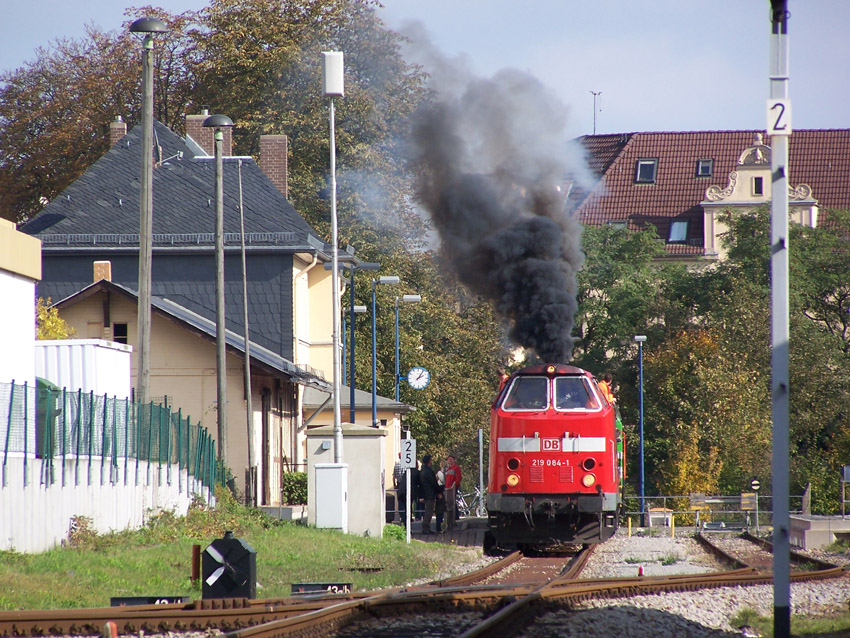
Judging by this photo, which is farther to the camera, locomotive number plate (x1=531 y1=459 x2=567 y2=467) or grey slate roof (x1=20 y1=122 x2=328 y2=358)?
grey slate roof (x1=20 y1=122 x2=328 y2=358)

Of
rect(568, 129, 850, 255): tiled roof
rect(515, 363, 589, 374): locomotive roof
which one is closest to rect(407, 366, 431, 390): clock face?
rect(515, 363, 589, 374): locomotive roof

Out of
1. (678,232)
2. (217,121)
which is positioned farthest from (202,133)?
(678,232)

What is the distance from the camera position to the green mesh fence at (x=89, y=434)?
16844mm

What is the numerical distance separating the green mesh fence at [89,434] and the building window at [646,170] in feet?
165

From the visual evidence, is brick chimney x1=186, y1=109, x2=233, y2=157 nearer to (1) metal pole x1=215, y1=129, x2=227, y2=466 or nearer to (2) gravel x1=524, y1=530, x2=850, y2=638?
(1) metal pole x1=215, y1=129, x2=227, y2=466

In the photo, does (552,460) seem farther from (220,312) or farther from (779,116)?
(779,116)

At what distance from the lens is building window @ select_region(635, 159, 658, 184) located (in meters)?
71.9

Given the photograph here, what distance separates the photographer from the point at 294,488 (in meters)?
37.2

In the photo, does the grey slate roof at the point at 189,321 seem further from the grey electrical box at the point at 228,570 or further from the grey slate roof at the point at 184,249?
the grey electrical box at the point at 228,570

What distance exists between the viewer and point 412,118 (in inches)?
1091

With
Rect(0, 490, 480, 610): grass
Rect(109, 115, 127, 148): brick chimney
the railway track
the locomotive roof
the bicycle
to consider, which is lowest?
the bicycle

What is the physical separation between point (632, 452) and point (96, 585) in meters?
45.4

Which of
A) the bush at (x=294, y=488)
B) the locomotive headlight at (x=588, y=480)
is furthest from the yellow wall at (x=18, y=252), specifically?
the bush at (x=294, y=488)

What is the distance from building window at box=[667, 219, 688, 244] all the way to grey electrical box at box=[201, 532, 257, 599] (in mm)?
59914
